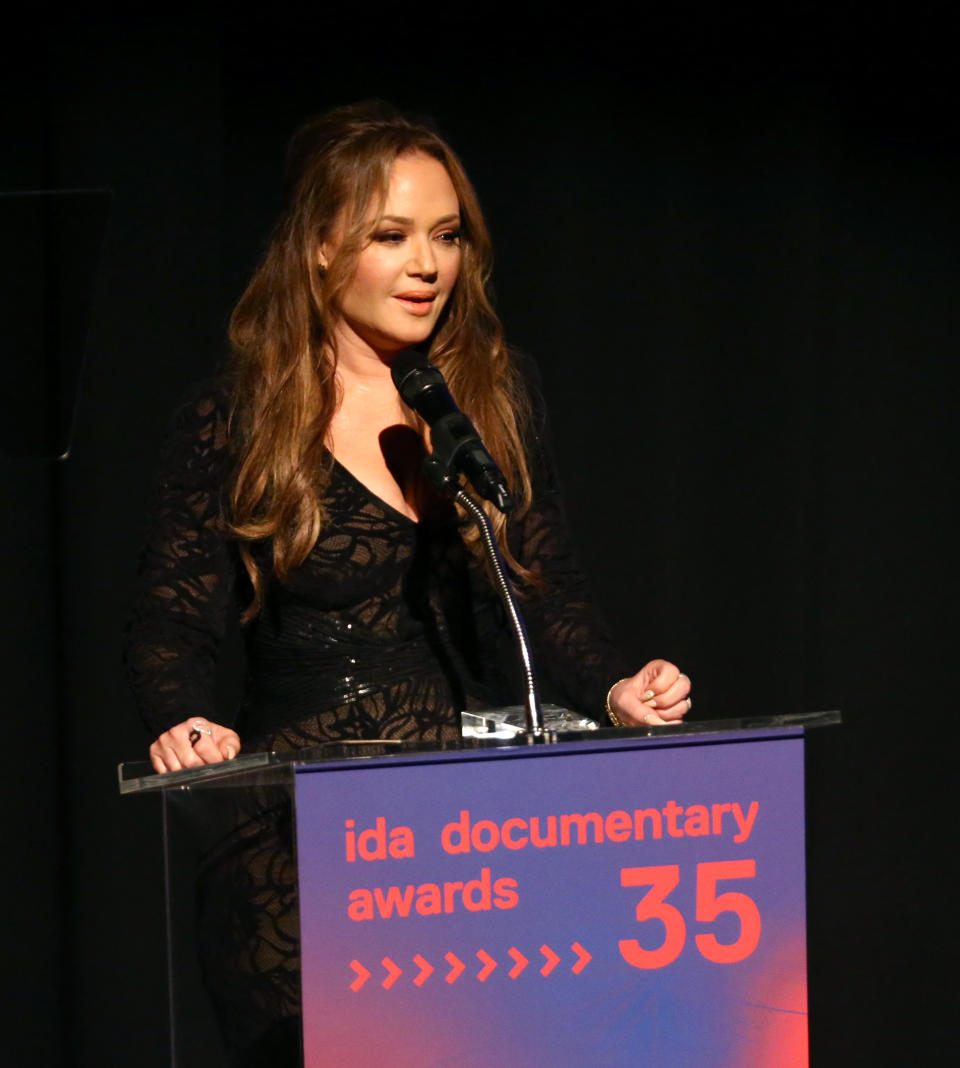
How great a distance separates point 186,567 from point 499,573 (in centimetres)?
53

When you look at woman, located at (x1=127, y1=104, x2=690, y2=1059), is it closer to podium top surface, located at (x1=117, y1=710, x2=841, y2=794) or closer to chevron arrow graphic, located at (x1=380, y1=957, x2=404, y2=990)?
podium top surface, located at (x1=117, y1=710, x2=841, y2=794)

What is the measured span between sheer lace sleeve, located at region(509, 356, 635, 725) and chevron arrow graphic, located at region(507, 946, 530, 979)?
0.56m

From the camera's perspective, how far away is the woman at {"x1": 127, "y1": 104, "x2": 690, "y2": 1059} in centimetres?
180

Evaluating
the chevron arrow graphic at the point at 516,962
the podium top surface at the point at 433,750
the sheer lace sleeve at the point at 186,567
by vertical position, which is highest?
the sheer lace sleeve at the point at 186,567

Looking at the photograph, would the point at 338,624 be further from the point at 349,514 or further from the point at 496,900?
the point at 496,900

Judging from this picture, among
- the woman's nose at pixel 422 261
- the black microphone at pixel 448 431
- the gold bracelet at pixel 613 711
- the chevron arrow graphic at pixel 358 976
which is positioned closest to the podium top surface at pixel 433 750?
the chevron arrow graphic at pixel 358 976

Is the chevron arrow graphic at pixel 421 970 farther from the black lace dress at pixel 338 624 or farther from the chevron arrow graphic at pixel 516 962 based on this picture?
the black lace dress at pixel 338 624

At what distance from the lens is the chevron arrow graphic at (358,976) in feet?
3.87

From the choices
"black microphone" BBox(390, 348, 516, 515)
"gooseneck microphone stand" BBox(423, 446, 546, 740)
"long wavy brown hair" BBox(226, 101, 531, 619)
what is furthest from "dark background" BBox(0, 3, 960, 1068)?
"gooseneck microphone stand" BBox(423, 446, 546, 740)

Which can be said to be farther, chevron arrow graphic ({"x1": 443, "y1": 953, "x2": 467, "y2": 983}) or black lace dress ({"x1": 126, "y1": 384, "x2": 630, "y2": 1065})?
black lace dress ({"x1": 126, "y1": 384, "x2": 630, "y2": 1065})

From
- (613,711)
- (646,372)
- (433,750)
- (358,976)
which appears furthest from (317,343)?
(646,372)

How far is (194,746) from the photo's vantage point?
4.69 feet

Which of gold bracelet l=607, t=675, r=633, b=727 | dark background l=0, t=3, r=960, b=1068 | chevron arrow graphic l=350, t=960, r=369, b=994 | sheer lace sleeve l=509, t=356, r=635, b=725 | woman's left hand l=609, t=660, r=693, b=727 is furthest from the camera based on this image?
dark background l=0, t=3, r=960, b=1068

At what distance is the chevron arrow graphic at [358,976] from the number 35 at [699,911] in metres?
0.20
